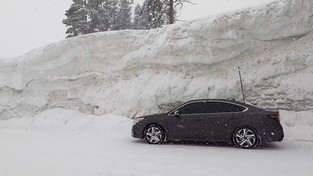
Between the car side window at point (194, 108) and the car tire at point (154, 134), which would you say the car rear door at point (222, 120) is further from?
the car tire at point (154, 134)

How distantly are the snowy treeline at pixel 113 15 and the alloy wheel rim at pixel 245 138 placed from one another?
1490 centimetres

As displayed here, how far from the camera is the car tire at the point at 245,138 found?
9383 millimetres

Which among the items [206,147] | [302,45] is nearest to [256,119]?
[206,147]

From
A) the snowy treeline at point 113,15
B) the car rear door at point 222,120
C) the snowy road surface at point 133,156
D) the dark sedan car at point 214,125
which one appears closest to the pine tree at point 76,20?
the snowy treeline at point 113,15

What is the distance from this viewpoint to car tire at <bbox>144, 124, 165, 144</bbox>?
10.3m

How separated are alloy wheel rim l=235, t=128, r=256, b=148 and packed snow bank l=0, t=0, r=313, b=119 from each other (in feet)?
11.7

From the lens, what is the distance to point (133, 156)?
27.7ft

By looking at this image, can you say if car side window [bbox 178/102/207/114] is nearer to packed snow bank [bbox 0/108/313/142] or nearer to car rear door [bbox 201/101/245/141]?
car rear door [bbox 201/101/245/141]

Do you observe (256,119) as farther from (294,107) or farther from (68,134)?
(68,134)

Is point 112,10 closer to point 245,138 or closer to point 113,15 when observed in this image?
point 113,15

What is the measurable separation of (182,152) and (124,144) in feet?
6.90

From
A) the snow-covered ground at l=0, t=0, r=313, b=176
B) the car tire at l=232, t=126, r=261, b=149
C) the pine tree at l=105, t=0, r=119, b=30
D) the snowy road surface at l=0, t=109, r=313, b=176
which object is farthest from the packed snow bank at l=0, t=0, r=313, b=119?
the pine tree at l=105, t=0, r=119, b=30

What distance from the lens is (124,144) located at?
33.6 feet

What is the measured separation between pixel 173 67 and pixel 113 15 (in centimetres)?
2590
